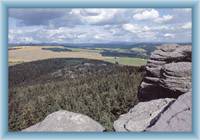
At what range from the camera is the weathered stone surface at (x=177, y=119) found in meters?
9.20

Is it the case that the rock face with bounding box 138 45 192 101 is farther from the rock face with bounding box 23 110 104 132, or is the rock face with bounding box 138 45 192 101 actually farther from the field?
the rock face with bounding box 23 110 104 132

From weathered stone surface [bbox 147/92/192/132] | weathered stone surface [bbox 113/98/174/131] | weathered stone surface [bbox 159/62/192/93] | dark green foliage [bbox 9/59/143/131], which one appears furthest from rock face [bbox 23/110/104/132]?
weathered stone surface [bbox 159/62/192/93]

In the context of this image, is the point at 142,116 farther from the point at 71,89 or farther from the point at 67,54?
the point at 67,54

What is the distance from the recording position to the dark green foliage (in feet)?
33.6

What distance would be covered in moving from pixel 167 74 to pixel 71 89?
2.88 metres

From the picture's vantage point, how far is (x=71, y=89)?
11.2 m

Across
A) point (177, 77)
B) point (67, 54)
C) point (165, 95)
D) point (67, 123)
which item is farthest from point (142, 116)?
point (67, 54)

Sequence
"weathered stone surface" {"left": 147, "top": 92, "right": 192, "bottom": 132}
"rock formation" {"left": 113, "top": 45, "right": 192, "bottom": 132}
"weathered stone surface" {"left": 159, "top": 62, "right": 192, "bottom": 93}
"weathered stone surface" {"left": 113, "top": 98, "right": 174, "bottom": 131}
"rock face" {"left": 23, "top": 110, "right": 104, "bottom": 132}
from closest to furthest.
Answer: "weathered stone surface" {"left": 147, "top": 92, "right": 192, "bottom": 132}, "rock formation" {"left": 113, "top": 45, "right": 192, "bottom": 132}, "rock face" {"left": 23, "top": 110, "right": 104, "bottom": 132}, "weathered stone surface" {"left": 113, "top": 98, "right": 174, "bottom": 131}, "weathered stone surface" {"left": 159, "top": 62, "right": 192, "bottom": 93}

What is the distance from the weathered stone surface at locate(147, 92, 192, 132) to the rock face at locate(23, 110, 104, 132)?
144 cm

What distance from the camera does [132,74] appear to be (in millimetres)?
11195

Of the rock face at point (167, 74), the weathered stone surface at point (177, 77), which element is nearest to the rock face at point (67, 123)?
the rock face at point (167, 74)

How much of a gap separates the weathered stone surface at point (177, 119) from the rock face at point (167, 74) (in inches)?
49.1
